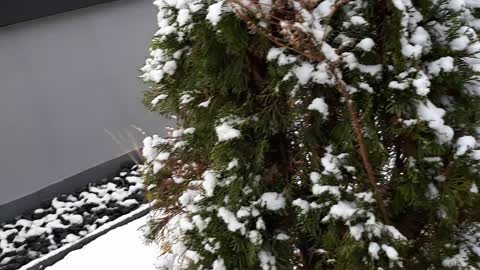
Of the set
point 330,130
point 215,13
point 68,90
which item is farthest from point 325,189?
point 68,90

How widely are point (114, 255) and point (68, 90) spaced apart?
241 cm

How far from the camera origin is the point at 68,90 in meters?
6.47

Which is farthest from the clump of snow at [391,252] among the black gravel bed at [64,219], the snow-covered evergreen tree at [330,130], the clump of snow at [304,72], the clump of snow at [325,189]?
the black gravel bed at [64,219]

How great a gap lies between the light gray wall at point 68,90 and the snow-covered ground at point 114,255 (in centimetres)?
147

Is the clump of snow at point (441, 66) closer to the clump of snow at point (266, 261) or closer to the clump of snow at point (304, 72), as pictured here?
the clump of snow at point (304, 72)

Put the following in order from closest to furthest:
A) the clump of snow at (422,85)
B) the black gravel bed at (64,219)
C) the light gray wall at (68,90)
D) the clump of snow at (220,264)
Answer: the clump of snow at (422,85) < the clump of snow at (220,264) < the black gravel bed at (64,219) < the light gray wall at (68,90)

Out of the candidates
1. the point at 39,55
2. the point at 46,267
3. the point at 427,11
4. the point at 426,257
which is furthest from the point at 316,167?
the point at 39,55

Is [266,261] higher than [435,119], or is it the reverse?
[435,119]

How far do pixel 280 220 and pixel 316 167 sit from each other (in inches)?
10.9

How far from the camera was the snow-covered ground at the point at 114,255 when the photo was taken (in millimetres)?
4615

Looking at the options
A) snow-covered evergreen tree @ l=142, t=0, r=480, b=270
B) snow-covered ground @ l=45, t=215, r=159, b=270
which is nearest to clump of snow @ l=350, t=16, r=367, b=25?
snow-covered evergreen tree @ l=142, t=0, r=480, b=270

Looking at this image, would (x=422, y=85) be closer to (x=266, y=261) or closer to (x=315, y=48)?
(x=315, y=48)

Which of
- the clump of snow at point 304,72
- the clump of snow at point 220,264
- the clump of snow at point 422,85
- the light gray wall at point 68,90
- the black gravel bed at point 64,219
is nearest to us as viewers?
the clump of snow at point 422,85

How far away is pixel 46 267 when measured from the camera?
489cm
